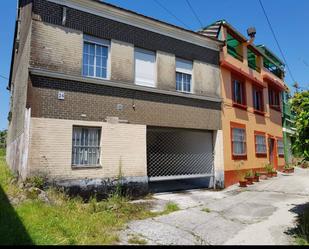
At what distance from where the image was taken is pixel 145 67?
496 inches

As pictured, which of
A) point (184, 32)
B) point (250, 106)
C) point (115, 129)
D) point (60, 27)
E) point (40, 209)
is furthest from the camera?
point (250, 106)

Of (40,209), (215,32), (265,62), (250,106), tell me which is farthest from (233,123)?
(40,209)

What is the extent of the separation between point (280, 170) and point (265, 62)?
8.38 meters

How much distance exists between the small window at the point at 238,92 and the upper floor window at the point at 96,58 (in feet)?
27.2

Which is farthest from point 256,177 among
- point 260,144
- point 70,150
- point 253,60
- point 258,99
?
point 70,150

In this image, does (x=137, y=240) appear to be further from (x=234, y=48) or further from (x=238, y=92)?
(x=234, y=48)

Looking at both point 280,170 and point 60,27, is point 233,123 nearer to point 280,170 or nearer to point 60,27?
point 280,170

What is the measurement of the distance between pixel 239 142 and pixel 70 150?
10093 mm

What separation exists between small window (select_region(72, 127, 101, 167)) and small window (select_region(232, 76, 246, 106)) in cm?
910

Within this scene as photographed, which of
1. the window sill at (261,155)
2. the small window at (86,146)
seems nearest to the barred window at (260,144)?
the window sill at (261,155)

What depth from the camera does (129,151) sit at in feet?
37.9

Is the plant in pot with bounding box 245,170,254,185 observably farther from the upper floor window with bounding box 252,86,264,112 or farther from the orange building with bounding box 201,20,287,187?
the upper floor window with bounding box 252,86,264,112

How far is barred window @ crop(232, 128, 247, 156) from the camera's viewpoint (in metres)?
16.1

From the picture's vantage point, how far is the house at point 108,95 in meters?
9.82
